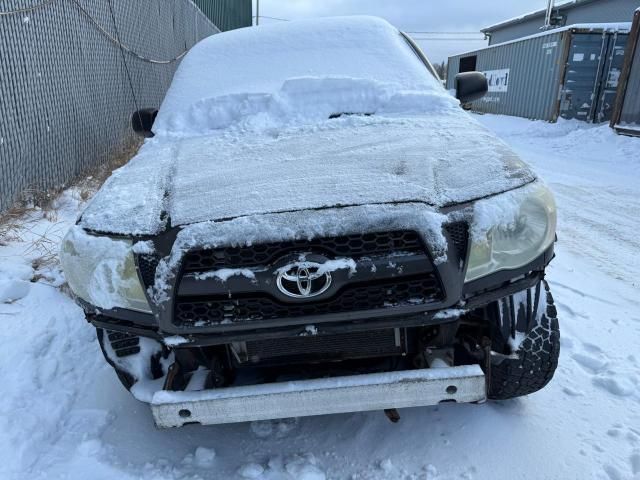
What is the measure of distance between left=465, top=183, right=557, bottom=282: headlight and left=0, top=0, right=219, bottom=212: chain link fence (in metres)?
4.24

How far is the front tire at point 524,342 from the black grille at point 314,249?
55 cm

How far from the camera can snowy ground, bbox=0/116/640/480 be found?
1.94 meters


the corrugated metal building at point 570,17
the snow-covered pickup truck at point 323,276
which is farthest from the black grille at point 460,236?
the corrugated metal building at point 570,17

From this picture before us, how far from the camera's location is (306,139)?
2.47m

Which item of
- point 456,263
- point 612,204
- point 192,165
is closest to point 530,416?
point 456,263

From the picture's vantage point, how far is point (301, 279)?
1631 mm

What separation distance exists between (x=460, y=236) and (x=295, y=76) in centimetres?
190

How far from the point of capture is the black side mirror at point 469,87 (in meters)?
3.37

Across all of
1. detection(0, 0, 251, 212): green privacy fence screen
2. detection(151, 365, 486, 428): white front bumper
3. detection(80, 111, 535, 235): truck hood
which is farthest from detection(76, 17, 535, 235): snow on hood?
detection(0, 0, 251, 212): green privacy fence screen

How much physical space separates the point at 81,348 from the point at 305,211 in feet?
5.86

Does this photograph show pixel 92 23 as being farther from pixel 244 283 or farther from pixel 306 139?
pixel 244 283

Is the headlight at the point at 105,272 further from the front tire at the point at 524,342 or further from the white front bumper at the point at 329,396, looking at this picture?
the front tire at the point at 524,342

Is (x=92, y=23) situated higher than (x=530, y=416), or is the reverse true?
(x=92, y=23)

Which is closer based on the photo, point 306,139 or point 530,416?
point 530,416
